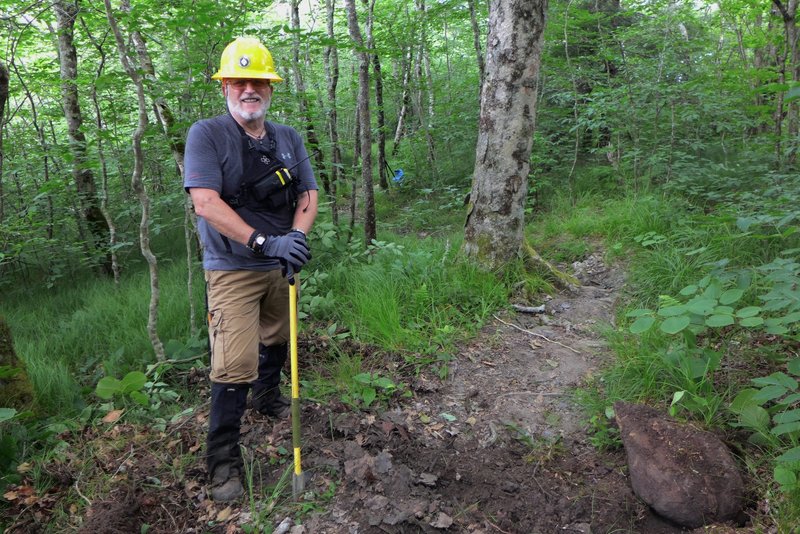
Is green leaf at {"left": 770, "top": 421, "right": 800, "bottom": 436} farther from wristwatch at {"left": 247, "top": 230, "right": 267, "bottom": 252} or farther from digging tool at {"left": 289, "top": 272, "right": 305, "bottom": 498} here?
wristwatch at {"left": 247, "top": 230, "right": 267, "bottom": 252}

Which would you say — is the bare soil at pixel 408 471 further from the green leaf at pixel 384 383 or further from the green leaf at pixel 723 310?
the green leaf at pixel 723 310

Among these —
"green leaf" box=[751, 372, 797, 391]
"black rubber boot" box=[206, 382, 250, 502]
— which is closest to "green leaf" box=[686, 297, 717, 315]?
"green leaf" box=[751, 372, 797, 391]

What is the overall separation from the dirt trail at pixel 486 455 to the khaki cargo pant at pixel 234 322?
26.6 inches

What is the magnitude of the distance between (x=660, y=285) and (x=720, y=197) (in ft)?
8.05

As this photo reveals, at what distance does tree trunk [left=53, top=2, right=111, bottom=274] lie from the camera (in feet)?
18.9

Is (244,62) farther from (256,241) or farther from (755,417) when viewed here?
(755,417)

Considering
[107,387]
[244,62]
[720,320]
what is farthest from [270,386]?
[720,320]

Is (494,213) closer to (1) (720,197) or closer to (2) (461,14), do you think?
(1) (720,197)

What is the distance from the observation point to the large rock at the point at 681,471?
7.22ft

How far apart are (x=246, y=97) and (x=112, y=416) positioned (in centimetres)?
233

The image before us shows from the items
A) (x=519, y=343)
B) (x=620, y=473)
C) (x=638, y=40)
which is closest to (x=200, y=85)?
(x=519, y=343)

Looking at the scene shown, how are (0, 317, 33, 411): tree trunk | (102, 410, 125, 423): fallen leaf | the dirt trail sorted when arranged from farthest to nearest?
(102, 410, 125, 423): fallen leaf < (0, 317, 33, 411): tree trunk < the dirt trail

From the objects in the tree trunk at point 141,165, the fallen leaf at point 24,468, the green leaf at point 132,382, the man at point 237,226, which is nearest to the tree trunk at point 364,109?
the tree trunk at point 141,165

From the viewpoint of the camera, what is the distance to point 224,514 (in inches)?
96.2
